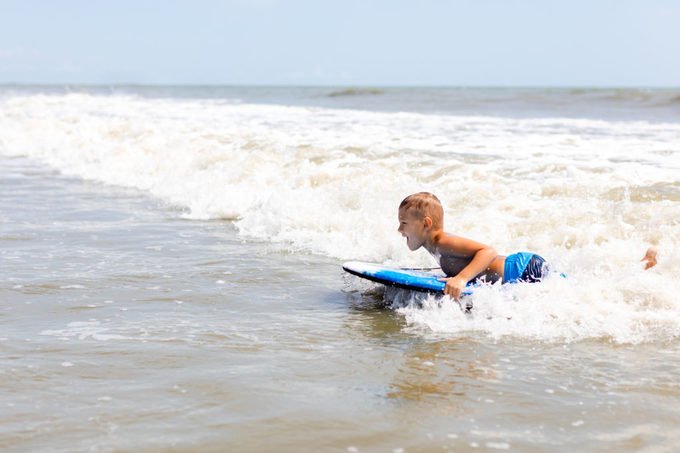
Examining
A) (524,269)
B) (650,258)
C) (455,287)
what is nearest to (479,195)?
(650,258)

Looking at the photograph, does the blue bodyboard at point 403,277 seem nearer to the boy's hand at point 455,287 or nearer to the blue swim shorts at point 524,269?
the boy's hand at point 455,287

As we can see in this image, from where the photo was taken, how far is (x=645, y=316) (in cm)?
429

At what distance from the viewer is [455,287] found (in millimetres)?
4418

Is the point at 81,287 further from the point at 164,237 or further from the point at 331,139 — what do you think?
the point at 331,139

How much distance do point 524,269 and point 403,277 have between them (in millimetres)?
806

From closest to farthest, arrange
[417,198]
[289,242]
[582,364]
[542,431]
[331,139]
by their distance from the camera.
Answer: [542,431] → [582,364] → [417,198] → [289,242] → [331,139]

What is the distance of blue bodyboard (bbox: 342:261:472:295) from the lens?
4562 mm

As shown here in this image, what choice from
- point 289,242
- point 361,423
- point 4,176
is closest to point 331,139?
point 4,176

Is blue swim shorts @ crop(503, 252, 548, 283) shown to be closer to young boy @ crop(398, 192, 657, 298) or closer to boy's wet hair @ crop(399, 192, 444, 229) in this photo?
young boy @ crop(398, 192, 657, 298)

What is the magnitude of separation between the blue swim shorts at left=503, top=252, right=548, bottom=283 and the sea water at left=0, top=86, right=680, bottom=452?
0.14 m

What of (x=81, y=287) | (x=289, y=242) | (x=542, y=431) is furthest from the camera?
(x=289, y=242)

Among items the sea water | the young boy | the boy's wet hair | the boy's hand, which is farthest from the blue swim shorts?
the boy's wet hair

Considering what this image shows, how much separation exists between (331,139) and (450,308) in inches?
409

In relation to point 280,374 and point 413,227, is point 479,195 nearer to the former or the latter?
point 413,227
